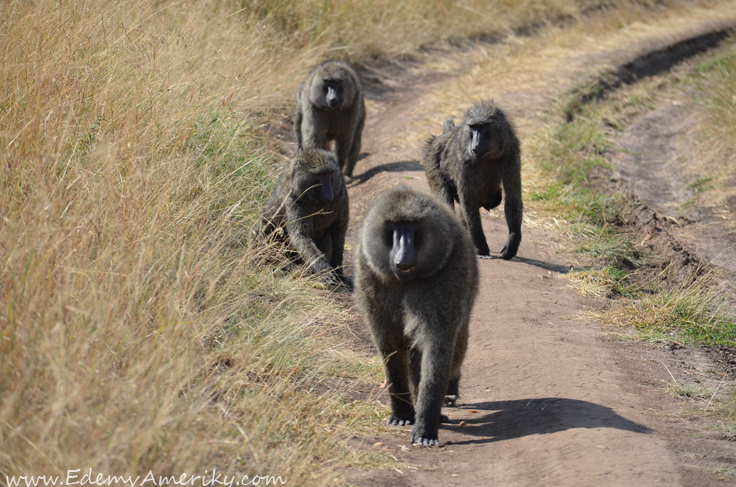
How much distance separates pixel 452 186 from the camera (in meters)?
6.79

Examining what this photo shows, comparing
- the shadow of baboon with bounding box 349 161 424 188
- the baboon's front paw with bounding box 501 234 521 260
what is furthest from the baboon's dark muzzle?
the shadow of baboon with bounding box 349 161 424 188

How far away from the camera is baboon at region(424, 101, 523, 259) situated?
246 inches

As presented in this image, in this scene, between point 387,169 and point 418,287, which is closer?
point 418,287

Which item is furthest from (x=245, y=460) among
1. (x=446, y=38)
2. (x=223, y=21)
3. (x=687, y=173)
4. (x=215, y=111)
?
(x=446, y=38)

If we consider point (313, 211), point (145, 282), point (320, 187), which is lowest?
point (313, 211)

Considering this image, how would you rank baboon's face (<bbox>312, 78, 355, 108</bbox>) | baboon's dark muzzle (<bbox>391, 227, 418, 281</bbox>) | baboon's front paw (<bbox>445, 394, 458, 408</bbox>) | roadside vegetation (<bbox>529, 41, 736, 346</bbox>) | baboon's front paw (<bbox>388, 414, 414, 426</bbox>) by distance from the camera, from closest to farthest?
baboon's dark muzzle (<bbox>391, 227, 418, 281</bbox>)
baboon's front paw (<bbox>388, 414, 414, 426</bbox>)
baboon's front paw (<bbox>445, 394, 458, 408</bbox>)
roadside vegetation (<bbox>529, 41, 736, 346</bbox>)
baboon's face (<bbox>312, 78, 355, 108</bbox>)

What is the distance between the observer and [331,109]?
334 inches

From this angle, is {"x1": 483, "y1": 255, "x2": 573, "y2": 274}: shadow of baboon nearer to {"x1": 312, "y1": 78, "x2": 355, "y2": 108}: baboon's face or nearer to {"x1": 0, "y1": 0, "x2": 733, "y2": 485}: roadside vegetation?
{"x1": 0, "y1": 0, "x2": 733, "y2": 485}: roadside vegetation

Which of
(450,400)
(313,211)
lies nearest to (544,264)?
(313,211)

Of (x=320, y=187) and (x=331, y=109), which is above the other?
(x=331, y=109)

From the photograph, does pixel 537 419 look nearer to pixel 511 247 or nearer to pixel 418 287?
pixel 418 287

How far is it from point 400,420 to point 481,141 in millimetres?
2952

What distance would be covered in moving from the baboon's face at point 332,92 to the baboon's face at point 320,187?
2.62 meters

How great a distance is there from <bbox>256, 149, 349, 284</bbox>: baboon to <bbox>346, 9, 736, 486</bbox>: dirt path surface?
0.68 m
